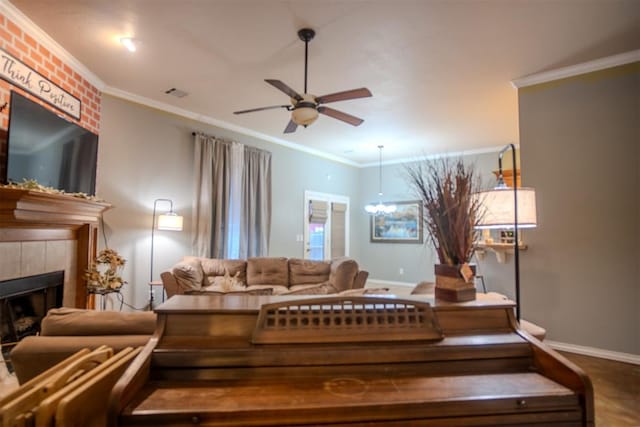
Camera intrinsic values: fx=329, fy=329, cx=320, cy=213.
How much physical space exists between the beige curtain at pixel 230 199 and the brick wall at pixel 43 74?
1300 mm

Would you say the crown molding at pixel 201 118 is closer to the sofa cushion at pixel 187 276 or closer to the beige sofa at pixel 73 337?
the sofa cushion at pixel 187 276

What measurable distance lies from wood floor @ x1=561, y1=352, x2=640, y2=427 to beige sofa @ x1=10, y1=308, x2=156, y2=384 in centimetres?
273

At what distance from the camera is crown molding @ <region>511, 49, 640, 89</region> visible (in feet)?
9.85

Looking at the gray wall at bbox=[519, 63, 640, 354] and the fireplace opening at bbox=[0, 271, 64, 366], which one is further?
the gray wall at bbox=[519, 63, 640, 354]

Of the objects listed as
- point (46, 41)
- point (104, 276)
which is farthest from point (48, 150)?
point (104, 276)

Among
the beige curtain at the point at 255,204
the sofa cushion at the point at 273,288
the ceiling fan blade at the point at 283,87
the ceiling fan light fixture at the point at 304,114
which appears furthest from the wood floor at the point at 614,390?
the beige curtain at the point at 255,204

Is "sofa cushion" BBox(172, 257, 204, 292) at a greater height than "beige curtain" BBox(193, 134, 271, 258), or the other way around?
"beige curtain" BBox(193, 134, 271, 258)

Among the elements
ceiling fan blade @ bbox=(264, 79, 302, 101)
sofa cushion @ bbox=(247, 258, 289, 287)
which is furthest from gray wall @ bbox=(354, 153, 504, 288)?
ceiling fan blade @ bbox=(264, 79, 302, 101)

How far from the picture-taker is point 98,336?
5.25 feet

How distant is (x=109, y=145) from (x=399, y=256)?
5788 millimetres

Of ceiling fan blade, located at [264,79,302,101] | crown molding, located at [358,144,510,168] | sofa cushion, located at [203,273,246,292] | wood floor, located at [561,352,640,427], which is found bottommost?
wood floor, located at [561,352,640,427]

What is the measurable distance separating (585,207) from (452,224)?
2.53m

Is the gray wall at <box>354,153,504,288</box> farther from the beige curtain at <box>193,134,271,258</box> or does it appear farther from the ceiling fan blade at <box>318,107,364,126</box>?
the ceiling fan blade at <box>318,107,364,126</box>

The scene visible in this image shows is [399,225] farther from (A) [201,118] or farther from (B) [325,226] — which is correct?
(A) [201,118]
